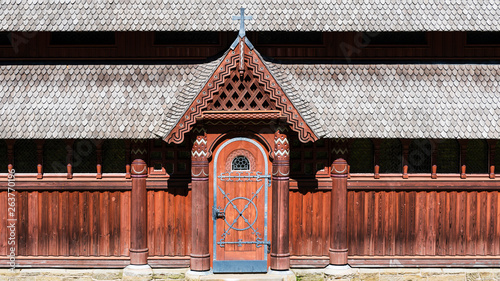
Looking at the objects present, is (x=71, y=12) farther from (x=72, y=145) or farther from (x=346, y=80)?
(x=346, y=80)

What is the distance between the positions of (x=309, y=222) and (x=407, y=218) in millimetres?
2680

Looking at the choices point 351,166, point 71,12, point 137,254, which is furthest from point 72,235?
point 351,166

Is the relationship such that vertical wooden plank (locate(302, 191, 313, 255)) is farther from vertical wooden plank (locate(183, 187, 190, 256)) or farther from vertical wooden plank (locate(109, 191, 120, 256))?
vertical wooden plank (locate(109, 191, 120, 256))

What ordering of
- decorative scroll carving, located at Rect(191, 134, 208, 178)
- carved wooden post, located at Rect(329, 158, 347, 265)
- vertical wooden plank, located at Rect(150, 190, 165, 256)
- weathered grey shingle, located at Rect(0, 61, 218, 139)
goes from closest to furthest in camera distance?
1. decorative scroll carving, located at Rect(191, 134, 208, 178)
2. weathered grey shingle, located at Rect(0, 61, 218, 139)
3. carved wooden post, located at Rect(329, 158, 347, 265)
4. vertical wooden plank, located at Rect(150, 190, 165, 256)

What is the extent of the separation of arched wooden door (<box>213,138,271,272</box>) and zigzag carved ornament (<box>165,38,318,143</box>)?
1471 millimetres

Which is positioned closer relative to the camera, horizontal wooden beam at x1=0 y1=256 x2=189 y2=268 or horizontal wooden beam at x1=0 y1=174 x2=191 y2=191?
horizontal wooden beam at x1=0 y1=174 x2=191 y2=191

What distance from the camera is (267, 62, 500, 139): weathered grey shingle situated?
55.8ft

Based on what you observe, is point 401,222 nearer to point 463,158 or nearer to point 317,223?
point 317,223

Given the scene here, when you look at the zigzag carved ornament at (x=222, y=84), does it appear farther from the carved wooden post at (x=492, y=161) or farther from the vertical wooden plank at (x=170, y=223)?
the carved wooden post at (x=492, y=161)

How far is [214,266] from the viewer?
17031 mm

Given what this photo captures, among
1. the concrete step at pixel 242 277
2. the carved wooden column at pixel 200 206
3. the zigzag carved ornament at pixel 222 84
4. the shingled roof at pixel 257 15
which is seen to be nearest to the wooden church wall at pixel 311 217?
the carved wooden column at pixel 200 206

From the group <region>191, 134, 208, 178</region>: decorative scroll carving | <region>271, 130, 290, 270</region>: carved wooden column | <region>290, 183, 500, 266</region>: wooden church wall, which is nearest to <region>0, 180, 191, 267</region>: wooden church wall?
<region>191, 134, 208, 178</region>: decorative scroll carving

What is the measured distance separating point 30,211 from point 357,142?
29.7ft

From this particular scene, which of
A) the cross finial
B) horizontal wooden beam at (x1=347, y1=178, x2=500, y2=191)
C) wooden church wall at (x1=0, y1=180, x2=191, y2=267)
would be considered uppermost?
the cross finial
